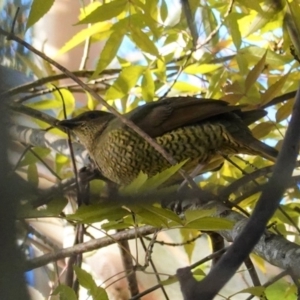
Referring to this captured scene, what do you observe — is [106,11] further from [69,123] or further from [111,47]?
[69,123]

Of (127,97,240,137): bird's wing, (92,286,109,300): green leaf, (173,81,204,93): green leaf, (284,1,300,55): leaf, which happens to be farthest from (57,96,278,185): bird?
(92,286,109,300): green leaf

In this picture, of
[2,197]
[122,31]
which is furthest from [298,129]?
[122,31]

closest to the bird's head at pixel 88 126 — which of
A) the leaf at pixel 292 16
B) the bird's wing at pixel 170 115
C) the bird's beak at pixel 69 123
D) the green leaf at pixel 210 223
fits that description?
the bird's beak at pixel 69 123

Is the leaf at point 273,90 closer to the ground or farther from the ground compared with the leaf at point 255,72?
closer to the ground

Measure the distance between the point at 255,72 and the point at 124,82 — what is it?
0.20 metres

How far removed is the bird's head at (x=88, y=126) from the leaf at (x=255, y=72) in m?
0.34

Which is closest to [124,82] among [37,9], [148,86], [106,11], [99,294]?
[148,86]

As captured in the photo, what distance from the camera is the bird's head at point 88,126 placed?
1003mm

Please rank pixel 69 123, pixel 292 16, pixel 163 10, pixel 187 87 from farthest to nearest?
pixel 187 87 → pixel 69 123 → pixel 163 10 → pixel 292 16

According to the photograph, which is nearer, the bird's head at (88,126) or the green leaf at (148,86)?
the green leaf at (148,86)

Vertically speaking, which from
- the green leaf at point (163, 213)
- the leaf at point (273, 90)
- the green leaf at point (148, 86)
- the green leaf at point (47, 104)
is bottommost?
the green leaf at point (163, 213)

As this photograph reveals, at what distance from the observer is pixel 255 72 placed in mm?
744

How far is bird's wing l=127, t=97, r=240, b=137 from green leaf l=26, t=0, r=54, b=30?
0.35 m

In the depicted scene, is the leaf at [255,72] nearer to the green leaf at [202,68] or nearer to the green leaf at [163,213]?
the green leaf at [202,68]
